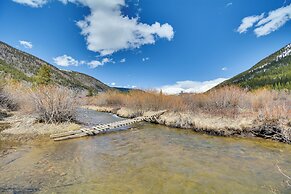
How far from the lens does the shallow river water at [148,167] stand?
7.17 metres

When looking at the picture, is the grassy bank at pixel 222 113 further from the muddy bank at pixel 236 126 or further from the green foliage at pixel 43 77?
the green foliage at pixel 43 77

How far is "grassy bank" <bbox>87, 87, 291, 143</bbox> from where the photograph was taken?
1448 cm

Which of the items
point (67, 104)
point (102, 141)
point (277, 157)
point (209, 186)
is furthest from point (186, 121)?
point (209, 186)

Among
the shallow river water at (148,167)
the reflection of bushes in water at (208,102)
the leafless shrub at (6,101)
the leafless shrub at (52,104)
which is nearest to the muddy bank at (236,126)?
the shallow river water at (148,167)

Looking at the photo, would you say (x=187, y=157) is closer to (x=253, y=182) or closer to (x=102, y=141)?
(x=253, y=182)

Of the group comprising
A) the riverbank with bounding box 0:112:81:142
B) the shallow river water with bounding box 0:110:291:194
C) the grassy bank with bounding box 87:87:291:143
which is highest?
the grassy bank with bounding box 87:87:291:143

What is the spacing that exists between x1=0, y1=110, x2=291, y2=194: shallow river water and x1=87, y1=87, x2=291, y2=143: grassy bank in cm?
150

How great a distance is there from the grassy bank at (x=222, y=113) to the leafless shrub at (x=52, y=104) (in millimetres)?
10042

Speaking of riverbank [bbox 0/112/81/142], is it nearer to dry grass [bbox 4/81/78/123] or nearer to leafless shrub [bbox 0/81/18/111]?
dry grass [bbox 4/81/78/123]

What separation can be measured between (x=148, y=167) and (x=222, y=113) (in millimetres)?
13293

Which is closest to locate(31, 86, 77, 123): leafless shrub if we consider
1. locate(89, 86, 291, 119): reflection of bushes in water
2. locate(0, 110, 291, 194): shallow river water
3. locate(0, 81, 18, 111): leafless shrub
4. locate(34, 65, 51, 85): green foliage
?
locate(0, 110, 291, 194): shallow river water

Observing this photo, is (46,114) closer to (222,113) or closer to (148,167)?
(148,167)

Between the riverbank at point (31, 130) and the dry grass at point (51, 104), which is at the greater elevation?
the dry grass at point (51, 104)

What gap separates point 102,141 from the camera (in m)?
14.8
